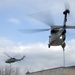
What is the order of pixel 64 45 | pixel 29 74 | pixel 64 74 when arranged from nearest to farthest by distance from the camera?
pixel 64 74
pixel 64 45
pixel 29 74

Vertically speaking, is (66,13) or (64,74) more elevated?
(66,13)

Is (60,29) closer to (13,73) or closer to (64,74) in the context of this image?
(64,74)

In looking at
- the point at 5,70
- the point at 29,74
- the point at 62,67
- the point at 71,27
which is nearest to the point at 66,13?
the point at 71,27

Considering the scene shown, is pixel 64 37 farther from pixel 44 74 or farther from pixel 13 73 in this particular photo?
pixel 13 73

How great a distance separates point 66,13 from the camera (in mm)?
43562

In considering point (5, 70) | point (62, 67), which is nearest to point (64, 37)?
point (62, 67)

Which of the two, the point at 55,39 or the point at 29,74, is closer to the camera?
the point at 55,39

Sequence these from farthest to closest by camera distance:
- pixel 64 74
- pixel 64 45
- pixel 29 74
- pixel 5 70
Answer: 1. pixel 5 70
2. pixel 29 74
3. pixel 64 45
4. pixel 64 74

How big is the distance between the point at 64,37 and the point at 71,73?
16.5 ft

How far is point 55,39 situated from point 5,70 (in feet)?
277

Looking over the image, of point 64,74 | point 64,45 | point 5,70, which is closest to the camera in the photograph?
point 64,74

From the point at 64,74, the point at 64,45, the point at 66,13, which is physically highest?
the point at 66,13

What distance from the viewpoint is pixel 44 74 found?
150 ft

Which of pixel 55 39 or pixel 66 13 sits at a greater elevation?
pixel 66 13
